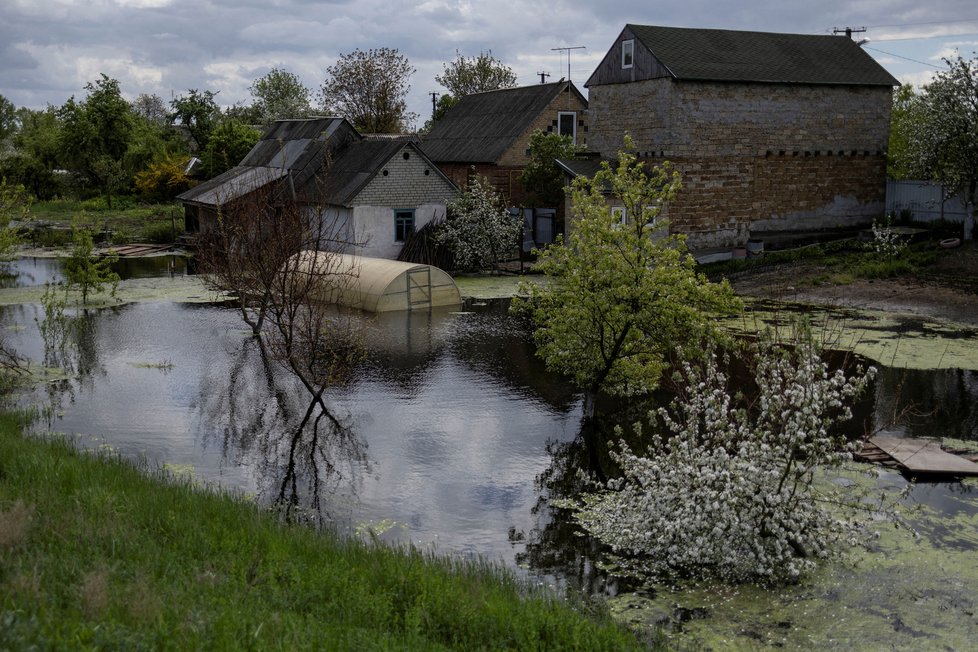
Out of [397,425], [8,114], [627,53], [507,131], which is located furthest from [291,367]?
[8,114]

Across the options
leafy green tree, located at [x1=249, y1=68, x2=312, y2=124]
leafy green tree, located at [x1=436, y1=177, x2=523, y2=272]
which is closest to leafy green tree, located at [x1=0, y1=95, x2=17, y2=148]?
leafy green tree, located at [x1=249, y1=68, x2=312, y2=124]

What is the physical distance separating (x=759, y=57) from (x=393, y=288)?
21268mm

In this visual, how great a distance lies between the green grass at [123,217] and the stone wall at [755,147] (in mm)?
28577

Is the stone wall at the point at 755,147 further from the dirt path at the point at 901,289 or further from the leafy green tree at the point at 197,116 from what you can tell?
the leafy green tree at the point at 197,116

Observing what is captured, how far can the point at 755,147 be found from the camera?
42781 mm

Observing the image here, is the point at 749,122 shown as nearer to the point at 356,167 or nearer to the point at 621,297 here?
the point at 356,167

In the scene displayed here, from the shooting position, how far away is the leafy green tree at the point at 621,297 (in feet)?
63.7

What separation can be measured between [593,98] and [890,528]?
110 feet

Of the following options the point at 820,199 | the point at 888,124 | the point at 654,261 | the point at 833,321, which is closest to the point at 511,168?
the point at 820,199

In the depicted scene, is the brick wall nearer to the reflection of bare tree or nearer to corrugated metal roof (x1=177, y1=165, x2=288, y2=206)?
corrugated metal roof (x1=177, y1=165, x2=288, y2=206)

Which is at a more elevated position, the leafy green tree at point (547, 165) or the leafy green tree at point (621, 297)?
the leafy green tree at point (547, 165)

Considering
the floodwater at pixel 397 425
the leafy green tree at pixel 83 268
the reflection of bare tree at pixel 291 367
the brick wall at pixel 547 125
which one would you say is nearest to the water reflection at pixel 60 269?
the leafy green tree at pixel 83 268

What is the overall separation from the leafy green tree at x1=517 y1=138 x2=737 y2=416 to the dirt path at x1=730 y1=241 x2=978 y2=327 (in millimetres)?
13523

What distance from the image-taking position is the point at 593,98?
45688mm
